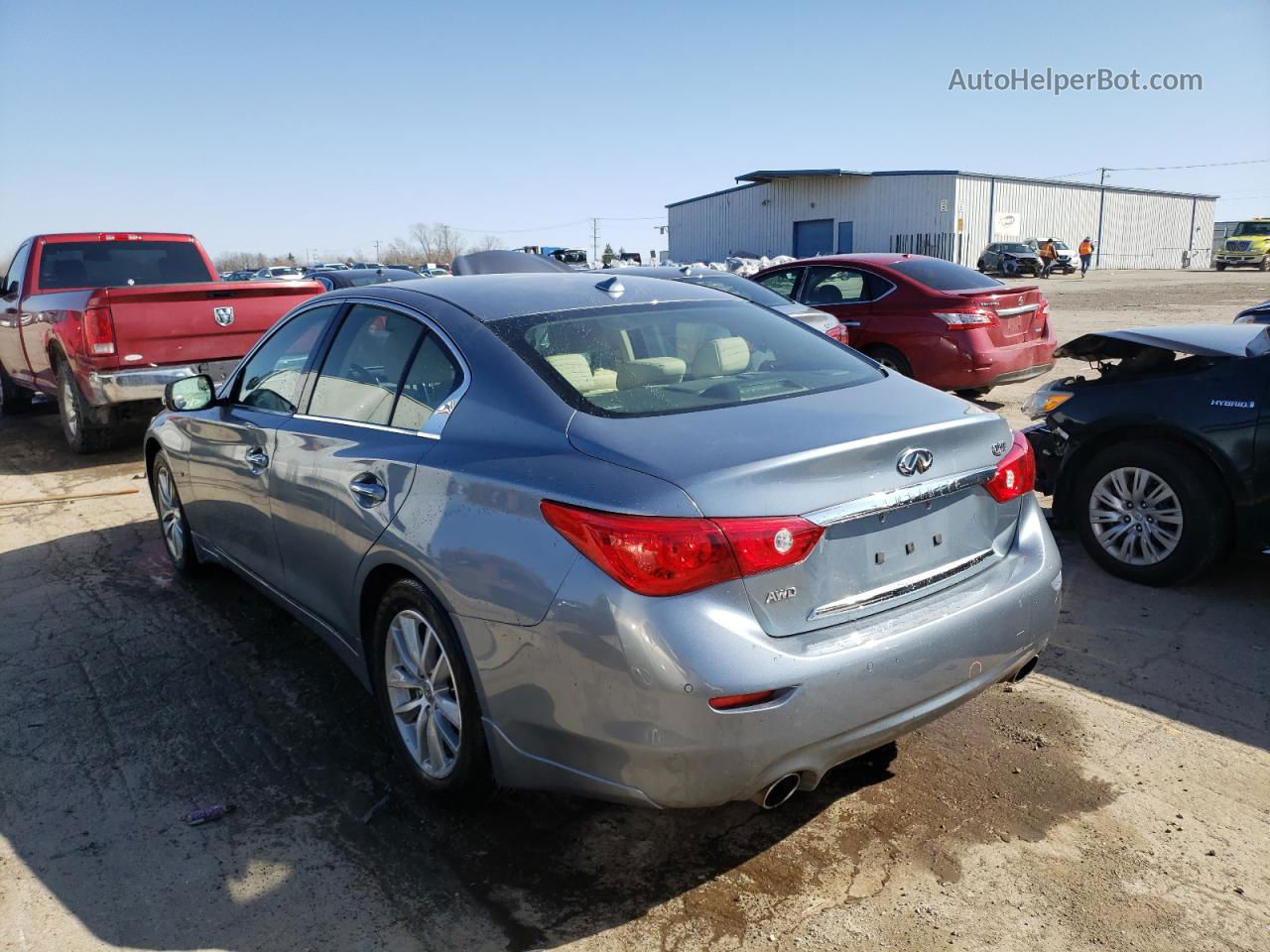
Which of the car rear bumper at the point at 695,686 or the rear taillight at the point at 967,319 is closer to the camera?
the car rear bumper at the point at 695,686

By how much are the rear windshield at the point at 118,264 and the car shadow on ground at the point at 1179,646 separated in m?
9.19

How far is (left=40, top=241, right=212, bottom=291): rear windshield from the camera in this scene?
10.0 meters

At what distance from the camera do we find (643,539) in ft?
7.86

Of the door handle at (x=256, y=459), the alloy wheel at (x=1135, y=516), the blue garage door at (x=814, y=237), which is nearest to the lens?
the door handle at (x=256, y=459)

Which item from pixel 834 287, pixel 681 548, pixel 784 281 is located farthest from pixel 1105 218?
pixel 681 548

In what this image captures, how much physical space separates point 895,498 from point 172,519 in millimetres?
4382

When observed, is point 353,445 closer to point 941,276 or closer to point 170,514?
point 170,514

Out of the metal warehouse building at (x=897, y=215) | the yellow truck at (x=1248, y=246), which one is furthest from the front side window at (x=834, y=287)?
the yellow truck at (x=1248, y=246)

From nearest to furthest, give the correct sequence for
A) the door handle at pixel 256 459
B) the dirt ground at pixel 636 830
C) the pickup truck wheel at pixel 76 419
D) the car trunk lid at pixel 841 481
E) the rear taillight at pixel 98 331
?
1. the car trunk lid at pixel 841 481
2. the dirt ground at pixel 636 830
3. the door handle at pixel 256 459
4. the rear taillight at pixel 98 331
5. the pickup truck wheel at pixel 76 419

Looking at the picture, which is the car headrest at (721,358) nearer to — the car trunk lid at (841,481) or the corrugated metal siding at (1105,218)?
the car trunk lid at (841,481)

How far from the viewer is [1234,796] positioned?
3.16 metres

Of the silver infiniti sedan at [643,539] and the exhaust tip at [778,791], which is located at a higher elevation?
the silver infiniti sedan at [643,539]

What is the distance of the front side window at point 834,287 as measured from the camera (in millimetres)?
10328

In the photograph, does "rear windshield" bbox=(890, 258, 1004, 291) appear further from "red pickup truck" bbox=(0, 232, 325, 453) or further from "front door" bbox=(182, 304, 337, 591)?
"front door" bbox=(182, 304, 337, 591)
